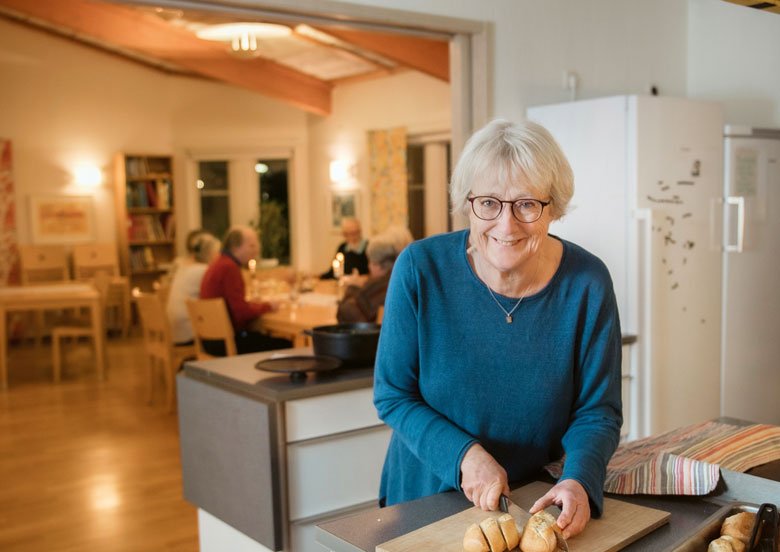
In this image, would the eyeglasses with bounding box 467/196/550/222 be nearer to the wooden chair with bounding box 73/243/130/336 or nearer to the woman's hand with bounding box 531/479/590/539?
the woman's hand with bounding box 531/479/590/539

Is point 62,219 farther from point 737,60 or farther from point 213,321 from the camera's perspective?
point 737,60

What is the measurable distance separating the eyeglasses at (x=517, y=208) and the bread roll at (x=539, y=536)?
1.82ft

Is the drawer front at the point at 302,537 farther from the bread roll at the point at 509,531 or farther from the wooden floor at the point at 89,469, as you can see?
the bread roll at the point at 509,531

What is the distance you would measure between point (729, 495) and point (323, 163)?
9567 millimetres

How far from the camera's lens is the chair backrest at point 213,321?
5117 mm

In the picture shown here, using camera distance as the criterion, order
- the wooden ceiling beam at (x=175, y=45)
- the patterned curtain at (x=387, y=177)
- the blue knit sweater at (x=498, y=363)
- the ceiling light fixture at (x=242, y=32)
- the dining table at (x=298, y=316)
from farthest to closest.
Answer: the patterned curtain at (x=387, y=177) < the wooden ceiling beam at (x=175, y=45) < the ceiling light fixture at (x=242, y=32) < the dining table at (x=298, y=316) < the blue knit sweater at (x=498, y=363)

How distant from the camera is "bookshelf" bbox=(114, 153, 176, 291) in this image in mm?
10633

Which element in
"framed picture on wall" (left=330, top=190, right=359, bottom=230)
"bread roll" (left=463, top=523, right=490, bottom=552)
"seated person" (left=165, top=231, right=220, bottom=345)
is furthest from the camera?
Answer: "framed picture on wall" (left=330, top=190, right=359, bottom=230)

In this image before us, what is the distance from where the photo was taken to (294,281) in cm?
633

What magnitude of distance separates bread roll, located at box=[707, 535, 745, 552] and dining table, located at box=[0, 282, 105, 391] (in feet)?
22.6

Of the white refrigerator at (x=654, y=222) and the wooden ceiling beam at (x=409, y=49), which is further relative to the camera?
the wooden ceiling beam at (x=409, y=49)

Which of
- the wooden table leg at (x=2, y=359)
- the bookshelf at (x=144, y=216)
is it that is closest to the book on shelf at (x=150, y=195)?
the bookshelf at (x=144, y=216)

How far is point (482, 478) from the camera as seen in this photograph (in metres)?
1.42

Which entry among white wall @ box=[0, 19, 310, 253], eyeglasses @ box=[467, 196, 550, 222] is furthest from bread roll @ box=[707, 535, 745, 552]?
white wall @ box=[0, 19, 310, 253]
